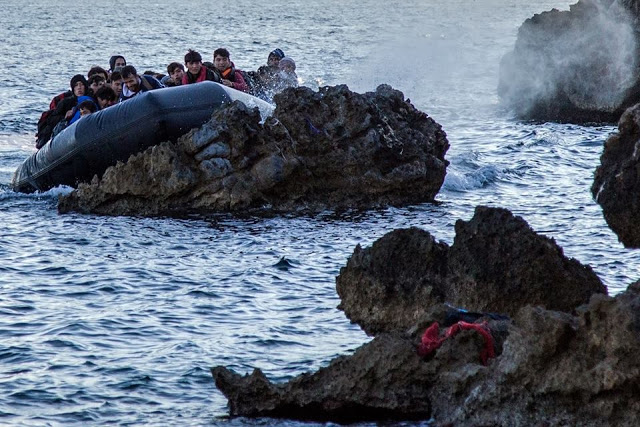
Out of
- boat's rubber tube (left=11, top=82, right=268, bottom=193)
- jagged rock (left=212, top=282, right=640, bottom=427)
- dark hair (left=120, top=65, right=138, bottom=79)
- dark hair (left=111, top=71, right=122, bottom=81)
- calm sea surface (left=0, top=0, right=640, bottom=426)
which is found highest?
dark hair (left=120, top=65, right=138, bottom=79)

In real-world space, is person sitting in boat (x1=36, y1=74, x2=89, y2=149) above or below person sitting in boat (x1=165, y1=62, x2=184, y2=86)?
below

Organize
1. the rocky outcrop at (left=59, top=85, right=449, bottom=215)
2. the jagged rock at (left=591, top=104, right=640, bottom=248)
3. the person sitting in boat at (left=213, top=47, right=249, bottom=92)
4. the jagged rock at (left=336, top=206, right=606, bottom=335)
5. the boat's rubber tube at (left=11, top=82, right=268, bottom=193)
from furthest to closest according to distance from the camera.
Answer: the person sitting in boat at (left=213, top=47, right=249, bottom=92) → the boat's rubber tube at (left=11, top=82, right=268, bottom=193) → the rocky outcrop at (left=59, top=85, right=449, bottom=215) → the jagged rock at (left=336, top=206, right=606, bottom=335) → the jagged rock at (left=591, top=104, right=640, bottom=248)

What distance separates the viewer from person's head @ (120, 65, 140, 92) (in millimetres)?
15953

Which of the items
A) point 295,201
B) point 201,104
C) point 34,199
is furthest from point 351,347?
point 34,199

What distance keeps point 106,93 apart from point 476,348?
31.9ft

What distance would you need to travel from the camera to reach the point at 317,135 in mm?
14445

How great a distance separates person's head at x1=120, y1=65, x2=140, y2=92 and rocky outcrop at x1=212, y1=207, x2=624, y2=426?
778cm

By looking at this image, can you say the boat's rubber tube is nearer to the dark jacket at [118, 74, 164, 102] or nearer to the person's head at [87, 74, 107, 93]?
the dark jacket at [118, 74, 164, 102]

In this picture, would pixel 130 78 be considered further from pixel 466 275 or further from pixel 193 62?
pixel 466 275

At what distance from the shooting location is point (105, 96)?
15867 mm

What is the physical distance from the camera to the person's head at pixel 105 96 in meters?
15.8

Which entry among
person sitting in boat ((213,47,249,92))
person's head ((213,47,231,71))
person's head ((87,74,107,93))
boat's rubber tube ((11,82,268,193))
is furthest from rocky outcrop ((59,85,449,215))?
person's head ((213,47,231,71))

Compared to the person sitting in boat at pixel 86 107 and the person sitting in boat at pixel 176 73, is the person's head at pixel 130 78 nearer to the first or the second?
the person sitting in boat at pixel 86 107

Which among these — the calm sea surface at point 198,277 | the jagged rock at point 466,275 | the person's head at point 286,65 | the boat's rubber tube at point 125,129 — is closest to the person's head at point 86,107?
the boat's rubber tube at point 125,129
